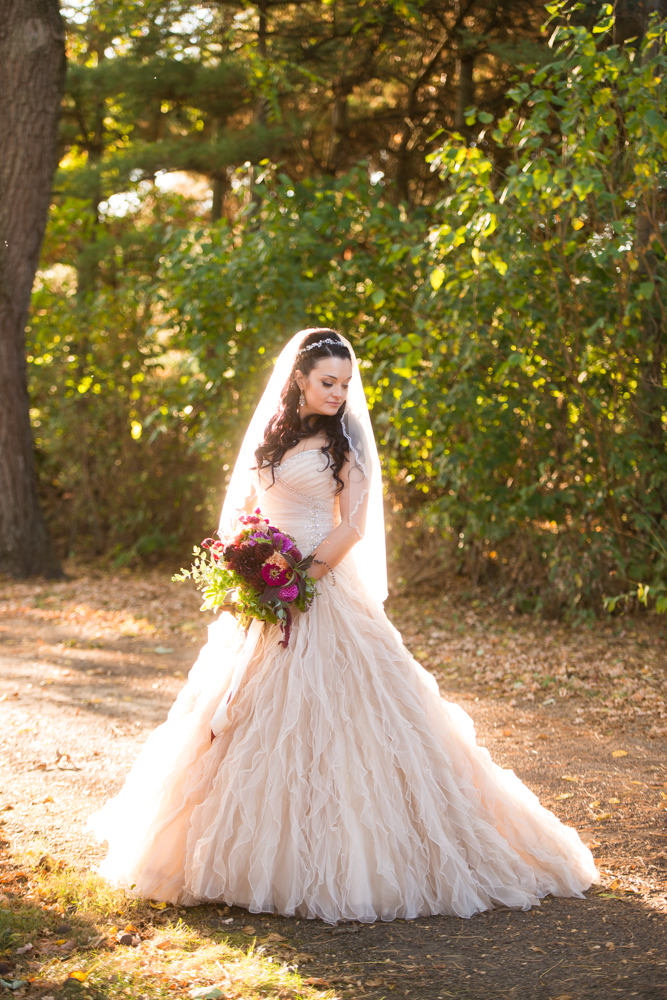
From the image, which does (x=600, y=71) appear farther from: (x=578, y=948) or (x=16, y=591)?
(x=16, y=591)

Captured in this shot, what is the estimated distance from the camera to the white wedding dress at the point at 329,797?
2.98 meters

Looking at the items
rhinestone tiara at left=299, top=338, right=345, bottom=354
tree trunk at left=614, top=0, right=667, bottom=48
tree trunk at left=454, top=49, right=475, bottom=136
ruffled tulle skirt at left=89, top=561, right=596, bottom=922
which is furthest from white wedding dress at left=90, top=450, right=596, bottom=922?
tree trunk at left=454, top=49, right=475, bottom=136

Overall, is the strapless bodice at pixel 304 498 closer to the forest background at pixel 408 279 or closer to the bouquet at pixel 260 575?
the bouquet at pixel 260 575

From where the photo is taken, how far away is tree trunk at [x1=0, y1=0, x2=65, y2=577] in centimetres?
916

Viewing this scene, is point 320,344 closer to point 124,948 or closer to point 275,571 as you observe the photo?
point 275,571

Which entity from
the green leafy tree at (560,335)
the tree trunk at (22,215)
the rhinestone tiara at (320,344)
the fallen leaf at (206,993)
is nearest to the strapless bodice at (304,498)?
the rhinestone tiara at (320,344)

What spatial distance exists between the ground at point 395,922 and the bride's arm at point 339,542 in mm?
1249

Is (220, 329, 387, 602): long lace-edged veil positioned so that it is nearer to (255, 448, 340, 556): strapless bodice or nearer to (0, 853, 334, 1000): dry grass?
(255, 448, 340, 556): strapless bodice

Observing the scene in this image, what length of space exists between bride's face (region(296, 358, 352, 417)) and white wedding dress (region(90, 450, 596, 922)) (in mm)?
202

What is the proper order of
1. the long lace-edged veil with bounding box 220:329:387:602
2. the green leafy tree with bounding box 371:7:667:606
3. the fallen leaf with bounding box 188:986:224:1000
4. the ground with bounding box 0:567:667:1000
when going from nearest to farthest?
the fallen leaf with bounding box 188:986:224:1000 < the ground with bounding box 0:567:667:1000 < the long lace-edged veil with bounding box 220:329:387:602 < the green leafy tree with bounding box 371:7:667:606

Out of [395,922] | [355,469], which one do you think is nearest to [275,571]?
[355,469]

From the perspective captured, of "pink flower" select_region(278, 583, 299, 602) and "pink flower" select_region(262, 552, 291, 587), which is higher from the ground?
"pink flower" select_region(262, 552, 291, 587)

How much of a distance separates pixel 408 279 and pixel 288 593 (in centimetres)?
565

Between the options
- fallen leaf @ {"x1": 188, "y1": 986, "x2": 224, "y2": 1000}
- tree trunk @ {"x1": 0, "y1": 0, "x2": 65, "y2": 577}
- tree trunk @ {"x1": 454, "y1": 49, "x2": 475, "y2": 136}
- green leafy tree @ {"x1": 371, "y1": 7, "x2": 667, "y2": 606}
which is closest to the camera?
fallen leaf @ {"x1": 188, "y1": 986, "x2": 224, "y2": 1000}
